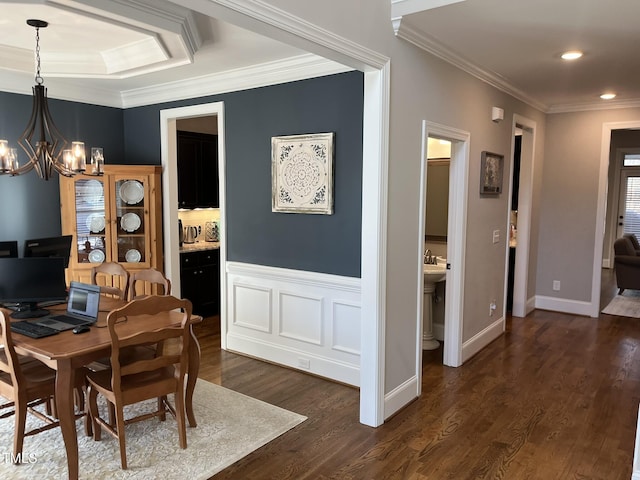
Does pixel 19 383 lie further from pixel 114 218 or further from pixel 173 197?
pixel 173 197

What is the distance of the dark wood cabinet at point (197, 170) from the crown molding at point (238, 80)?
68 centimetres

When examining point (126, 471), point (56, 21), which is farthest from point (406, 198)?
point (56, 21)

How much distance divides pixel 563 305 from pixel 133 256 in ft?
17.3

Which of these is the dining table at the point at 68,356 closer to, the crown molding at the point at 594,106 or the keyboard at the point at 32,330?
the keyboard at the point at 32,330

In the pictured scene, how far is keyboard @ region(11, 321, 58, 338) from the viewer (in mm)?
2746

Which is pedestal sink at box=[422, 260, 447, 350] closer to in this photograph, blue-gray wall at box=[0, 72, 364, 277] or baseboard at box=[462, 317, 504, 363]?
baseboard at box=[462, 317, 504, 363]

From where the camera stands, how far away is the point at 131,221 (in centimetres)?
510

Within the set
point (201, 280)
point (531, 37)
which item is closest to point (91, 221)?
point (201, 280)

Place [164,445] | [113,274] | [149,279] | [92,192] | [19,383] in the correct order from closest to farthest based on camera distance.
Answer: [19,383]
[164,445]
[149,279]
[113,274]
[92,192]

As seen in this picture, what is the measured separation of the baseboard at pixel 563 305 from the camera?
20.0ft

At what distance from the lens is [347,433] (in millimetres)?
3123

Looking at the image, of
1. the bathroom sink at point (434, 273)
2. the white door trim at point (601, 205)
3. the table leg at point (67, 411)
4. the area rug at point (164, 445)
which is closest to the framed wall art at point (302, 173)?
the bathroom sink at point (434, 273)

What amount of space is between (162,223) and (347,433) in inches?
124

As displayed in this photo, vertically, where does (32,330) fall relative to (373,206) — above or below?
below
